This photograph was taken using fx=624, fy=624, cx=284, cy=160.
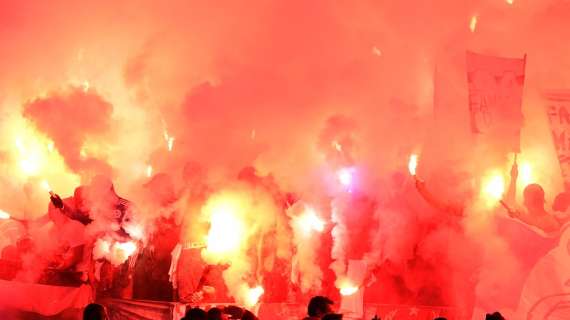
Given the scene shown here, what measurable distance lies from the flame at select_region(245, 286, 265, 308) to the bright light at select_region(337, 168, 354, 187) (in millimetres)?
2387

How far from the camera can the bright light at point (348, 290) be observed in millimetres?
10250

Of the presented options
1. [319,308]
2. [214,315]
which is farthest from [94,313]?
[319,308]

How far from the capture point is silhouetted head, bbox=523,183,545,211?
10719mm

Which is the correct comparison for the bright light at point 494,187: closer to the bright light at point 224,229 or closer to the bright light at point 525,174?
the bright light at point 525,174

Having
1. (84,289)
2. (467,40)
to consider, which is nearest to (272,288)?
(84,289)

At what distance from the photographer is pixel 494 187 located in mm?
11031

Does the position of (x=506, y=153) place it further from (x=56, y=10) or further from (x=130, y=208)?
(x=56, y=10)

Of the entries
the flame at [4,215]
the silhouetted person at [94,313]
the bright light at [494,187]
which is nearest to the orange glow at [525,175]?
the bright light at [494,187]

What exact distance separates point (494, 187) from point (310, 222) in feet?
10.9

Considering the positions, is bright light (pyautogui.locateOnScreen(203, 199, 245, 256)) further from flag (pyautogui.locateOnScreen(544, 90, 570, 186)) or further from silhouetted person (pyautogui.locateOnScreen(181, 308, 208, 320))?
flag (pyautogui.locateOnScreen(544, 90, 570, 186))

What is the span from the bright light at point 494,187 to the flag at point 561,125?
112 cm

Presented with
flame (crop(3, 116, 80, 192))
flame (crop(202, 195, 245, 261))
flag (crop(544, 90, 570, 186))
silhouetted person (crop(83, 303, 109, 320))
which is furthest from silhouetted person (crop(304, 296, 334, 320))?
flag (crop(544, 90, 570, 186))

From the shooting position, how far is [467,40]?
490 inches

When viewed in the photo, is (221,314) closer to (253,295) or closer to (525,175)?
(253,295)
